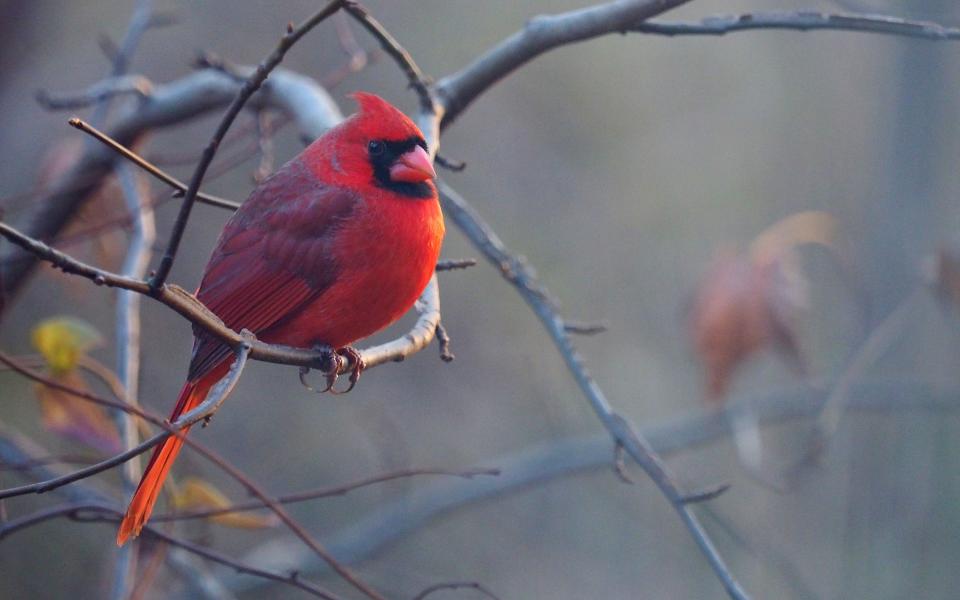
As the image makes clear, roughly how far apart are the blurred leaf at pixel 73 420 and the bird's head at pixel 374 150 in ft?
2.67

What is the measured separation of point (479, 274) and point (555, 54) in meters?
1.91

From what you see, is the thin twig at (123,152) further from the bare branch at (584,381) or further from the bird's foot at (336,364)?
the bare branch at (584,381)

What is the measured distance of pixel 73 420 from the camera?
8.22 feet

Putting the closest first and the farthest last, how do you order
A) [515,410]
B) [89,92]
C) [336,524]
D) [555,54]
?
1. [89,92]
2. [336,524]
3. [515,410]
4. [555,54]

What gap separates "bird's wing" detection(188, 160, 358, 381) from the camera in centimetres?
241

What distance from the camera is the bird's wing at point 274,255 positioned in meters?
2.41

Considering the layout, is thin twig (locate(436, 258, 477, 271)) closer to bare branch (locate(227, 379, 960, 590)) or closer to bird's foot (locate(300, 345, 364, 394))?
bird's foot (locate(300, 345, 364, 394))

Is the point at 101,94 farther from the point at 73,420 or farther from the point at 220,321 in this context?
the point at 220,321

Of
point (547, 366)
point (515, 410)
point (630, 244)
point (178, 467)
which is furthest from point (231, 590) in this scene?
point (630, 244)

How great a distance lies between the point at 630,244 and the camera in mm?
7270

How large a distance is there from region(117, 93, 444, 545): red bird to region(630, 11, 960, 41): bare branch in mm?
625

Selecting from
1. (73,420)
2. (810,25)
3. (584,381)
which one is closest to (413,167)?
(584,381)

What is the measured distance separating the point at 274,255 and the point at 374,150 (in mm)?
357

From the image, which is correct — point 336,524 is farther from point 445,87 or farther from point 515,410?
Result: point 445,87
